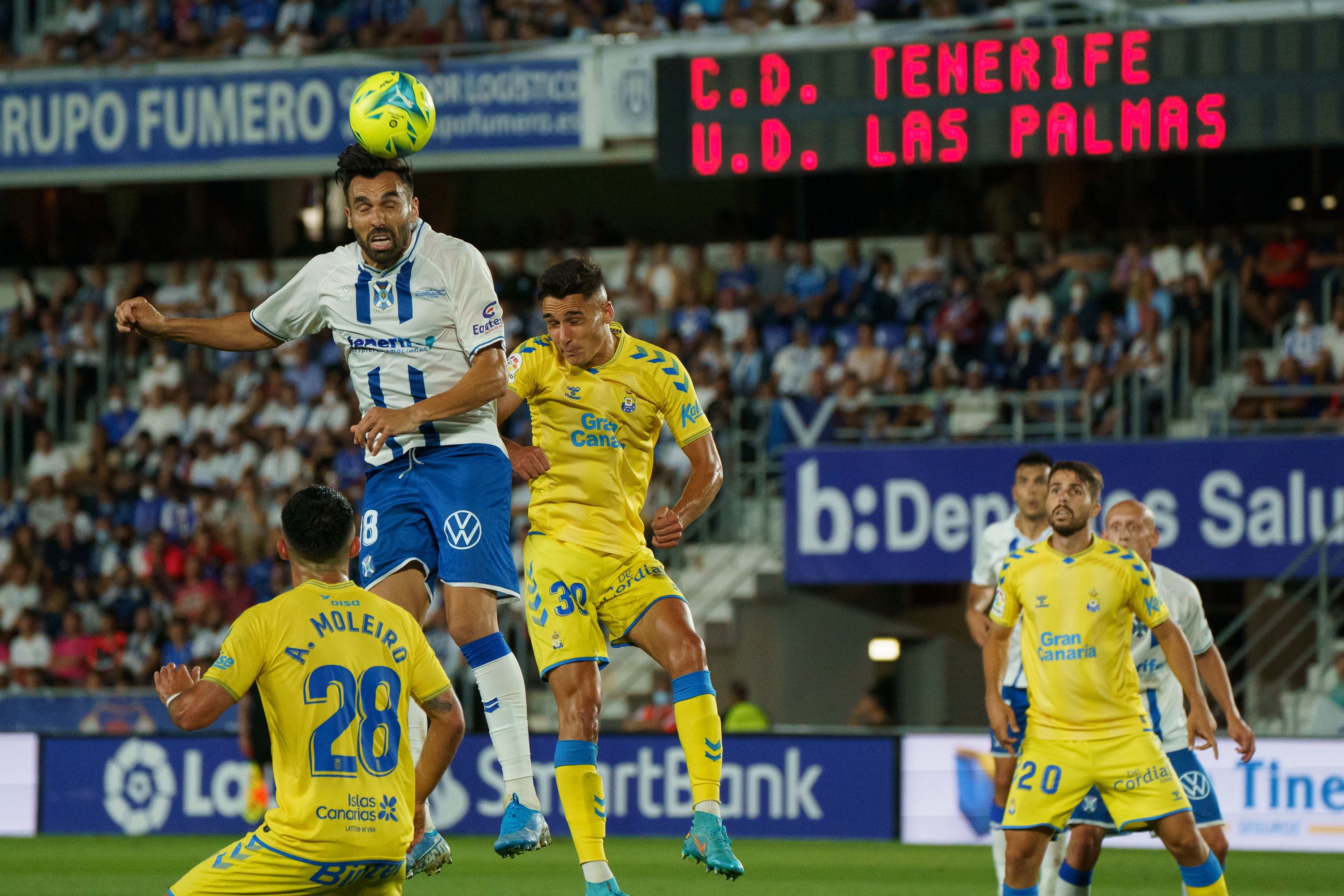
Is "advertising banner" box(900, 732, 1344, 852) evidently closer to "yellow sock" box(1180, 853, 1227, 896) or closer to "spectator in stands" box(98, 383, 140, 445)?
"yellow sock" box(1180, 853, 1227, 896)

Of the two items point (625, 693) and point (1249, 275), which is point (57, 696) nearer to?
point (625, 693)

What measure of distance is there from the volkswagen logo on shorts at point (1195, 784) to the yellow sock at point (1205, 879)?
102 cm

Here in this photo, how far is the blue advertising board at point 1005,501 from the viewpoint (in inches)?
608

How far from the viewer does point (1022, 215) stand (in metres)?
19.6

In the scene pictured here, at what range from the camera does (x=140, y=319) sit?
6.76 meters

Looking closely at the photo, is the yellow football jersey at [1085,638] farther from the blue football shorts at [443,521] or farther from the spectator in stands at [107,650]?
the spectator in stands at [107,650]

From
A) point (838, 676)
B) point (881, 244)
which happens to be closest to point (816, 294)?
point (881, 244)

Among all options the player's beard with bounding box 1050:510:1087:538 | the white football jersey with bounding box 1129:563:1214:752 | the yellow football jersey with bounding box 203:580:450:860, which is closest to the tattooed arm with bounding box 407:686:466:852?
the yellow football jersey with bounding box 203:580:450:860

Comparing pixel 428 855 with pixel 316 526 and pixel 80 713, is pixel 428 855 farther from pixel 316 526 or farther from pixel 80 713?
pixel 80 713

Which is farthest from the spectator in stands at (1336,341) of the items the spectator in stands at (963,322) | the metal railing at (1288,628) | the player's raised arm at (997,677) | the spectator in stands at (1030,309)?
the player's raised arm at (997,677)

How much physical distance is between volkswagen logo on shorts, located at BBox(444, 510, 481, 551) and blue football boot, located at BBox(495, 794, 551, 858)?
924mm

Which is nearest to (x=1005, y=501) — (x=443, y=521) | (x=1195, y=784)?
(x=1195, y=784)

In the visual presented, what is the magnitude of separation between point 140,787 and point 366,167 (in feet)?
33.0

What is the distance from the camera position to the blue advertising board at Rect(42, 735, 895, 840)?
48.3ft
